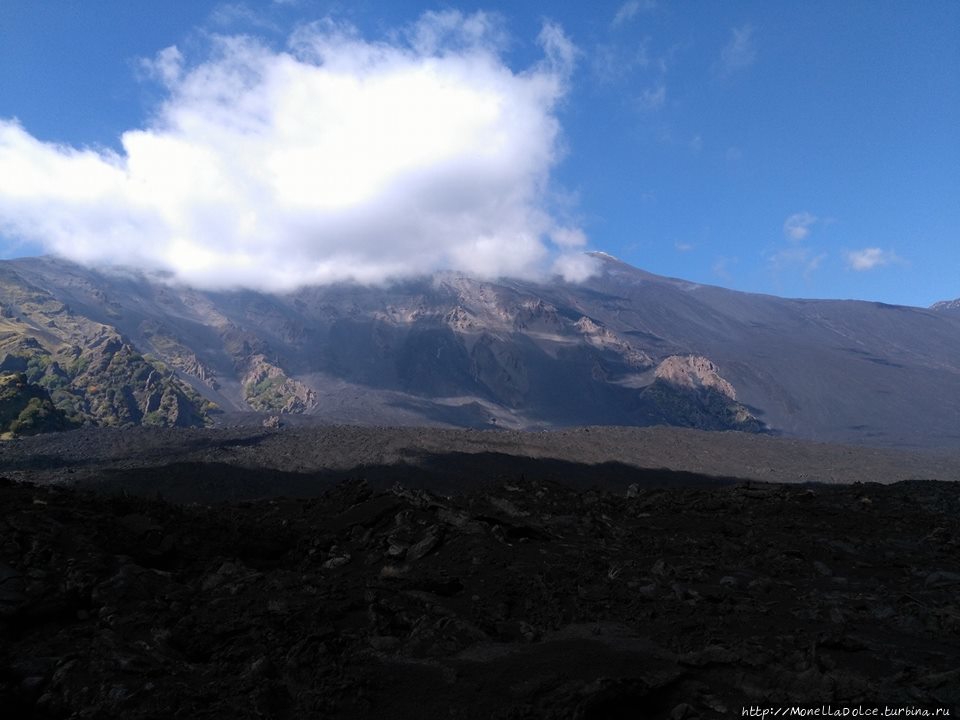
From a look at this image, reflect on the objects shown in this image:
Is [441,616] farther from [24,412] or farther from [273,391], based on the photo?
[273,391]

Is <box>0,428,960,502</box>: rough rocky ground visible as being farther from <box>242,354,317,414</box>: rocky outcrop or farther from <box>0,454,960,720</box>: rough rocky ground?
<box>242,354,317,414</box>: rocky outcrop

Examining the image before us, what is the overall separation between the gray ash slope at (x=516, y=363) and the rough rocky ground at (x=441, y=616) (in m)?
84.2

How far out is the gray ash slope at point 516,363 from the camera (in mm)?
122062

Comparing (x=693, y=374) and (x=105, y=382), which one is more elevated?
(x=693, y=374)

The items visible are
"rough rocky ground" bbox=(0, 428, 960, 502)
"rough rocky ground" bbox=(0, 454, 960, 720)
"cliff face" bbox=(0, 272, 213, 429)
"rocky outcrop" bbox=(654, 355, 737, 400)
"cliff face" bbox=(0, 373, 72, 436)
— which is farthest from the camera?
"rocky outcrop" bbox=(654, 355, 737, 400)

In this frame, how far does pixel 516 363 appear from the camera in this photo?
15775 centimetres

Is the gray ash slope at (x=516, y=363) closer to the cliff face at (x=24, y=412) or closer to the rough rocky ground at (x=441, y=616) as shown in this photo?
the cliff face at (x=24, y=412)

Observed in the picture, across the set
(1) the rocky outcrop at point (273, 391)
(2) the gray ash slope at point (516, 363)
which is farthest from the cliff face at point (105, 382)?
(1) the rocky outcrop at point (273, 391)

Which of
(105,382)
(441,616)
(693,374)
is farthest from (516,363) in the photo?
A: (441,616)

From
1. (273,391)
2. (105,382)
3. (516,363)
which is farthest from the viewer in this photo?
(516,363)

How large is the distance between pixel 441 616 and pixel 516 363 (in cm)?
15177

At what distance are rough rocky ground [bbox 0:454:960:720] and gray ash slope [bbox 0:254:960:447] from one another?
8425 cm

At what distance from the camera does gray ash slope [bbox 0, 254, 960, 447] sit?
4806 inches

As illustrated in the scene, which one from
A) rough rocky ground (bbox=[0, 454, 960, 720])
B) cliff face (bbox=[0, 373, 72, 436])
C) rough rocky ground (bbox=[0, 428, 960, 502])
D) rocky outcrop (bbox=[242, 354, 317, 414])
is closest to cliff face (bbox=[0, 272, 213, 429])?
cliff face (bbox=[0, 373, 72, 436])
